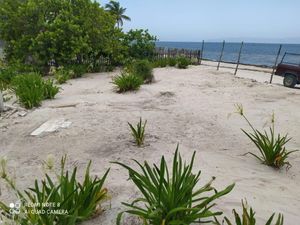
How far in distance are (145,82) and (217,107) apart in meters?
4.73

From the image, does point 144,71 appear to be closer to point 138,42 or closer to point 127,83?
point 127,83

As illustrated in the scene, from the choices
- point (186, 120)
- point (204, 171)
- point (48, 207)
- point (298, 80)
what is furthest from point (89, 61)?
point (48, 207)

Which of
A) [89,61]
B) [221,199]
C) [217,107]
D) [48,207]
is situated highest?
[48,207]

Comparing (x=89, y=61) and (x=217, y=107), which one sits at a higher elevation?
(x=217, y=107)

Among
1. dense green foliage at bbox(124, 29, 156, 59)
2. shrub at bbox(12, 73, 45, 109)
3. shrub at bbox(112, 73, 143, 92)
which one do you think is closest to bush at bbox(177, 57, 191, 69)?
dense green foliage at bbox(124, 29, 156, 59)

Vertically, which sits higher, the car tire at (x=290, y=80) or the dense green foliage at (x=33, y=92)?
the dense green foliage at (x=33, y=92)

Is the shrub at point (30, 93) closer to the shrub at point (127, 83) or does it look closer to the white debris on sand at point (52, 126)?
the white debris on sand at point (52, 126)

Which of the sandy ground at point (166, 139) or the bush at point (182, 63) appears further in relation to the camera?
the bush at point (182, 63)

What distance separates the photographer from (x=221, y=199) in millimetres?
3227

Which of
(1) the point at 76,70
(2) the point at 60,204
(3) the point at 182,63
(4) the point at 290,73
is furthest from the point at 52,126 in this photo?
(3) the point at 182,63

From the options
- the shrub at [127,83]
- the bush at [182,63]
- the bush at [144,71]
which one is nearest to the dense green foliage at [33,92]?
the shrub at [127,83]

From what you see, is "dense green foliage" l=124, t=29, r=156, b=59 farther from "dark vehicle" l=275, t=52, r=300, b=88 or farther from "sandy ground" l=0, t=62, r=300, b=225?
"sandy ground" l=0, t=62, r=300, b=225

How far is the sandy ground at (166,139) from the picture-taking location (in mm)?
3475

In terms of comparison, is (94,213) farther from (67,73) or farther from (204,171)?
(67,73)
